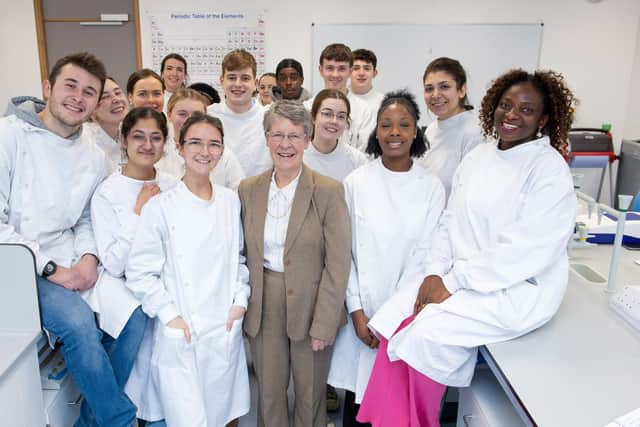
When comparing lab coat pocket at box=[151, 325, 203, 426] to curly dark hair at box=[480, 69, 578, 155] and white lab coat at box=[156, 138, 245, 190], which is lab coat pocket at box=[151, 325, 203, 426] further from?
curly dark hair at box=[480, 69, 578, 155]

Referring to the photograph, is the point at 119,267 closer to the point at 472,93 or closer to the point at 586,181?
the point at 472,93

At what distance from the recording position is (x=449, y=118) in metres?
2.34

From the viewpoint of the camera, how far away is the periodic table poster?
472 cm

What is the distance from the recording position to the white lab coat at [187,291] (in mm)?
1669

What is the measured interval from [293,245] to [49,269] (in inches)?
33.9

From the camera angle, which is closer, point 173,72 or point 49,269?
point 49,269

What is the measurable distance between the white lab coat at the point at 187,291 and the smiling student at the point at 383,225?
0.47 metres

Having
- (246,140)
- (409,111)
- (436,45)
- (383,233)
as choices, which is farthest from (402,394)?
(436,45)

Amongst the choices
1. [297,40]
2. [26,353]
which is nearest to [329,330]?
[26,353]

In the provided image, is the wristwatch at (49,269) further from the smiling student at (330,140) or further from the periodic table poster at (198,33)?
the periodic table poster at (198,33)

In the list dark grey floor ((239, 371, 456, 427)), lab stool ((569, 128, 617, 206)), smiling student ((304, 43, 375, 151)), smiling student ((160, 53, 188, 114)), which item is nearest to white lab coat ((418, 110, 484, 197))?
smiling student ((304, 43, 375, 151))

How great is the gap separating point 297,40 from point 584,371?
4252 mm

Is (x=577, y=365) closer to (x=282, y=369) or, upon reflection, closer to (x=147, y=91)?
(x=282, y=369)

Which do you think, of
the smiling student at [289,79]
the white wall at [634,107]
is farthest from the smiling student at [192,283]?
the white wall at [634,107]
